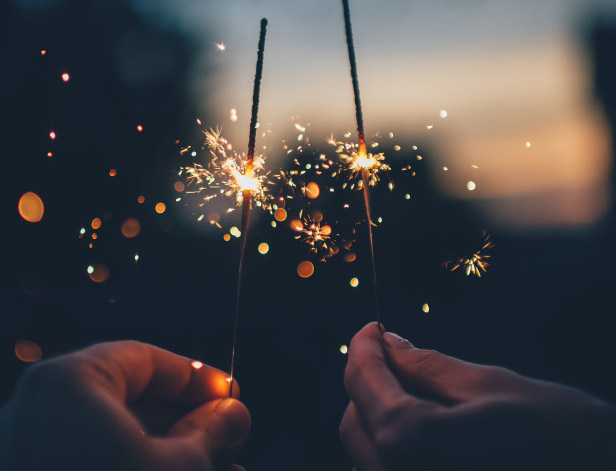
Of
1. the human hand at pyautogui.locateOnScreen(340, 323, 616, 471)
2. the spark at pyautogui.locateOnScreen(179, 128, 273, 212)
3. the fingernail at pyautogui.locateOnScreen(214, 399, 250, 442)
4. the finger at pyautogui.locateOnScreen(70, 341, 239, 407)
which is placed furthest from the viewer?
the spark at pyautogui.locateOnScreen(179, 128, 273, 212)

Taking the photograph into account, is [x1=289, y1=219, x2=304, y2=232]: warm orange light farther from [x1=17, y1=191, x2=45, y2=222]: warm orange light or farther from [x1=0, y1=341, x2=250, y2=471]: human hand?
[x1=0, y1=341, x2=250, y2=471]: human hand

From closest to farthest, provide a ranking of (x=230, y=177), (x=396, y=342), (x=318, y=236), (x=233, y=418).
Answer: (x=233, y=418) < (x=396, y=342) < (x=230, y=177) < (x=318, y=236)

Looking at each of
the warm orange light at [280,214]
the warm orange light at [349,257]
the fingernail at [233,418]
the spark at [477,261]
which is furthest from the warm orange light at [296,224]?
the fingernail at [233,418]

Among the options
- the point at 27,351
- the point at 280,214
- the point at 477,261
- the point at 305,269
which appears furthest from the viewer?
the point at 280,214

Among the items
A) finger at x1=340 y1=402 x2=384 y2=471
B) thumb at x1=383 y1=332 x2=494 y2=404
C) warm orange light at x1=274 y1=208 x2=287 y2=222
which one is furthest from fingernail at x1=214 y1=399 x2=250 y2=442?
→ warm orange light at x1=274 y1=208 x2=287 y2=222

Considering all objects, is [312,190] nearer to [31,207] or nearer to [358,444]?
[31,207]

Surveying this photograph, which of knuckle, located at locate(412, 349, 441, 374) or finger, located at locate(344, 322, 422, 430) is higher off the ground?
knuckle, located at locate(412, 349, 441, 374)

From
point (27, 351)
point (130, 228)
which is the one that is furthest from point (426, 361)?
point (130, 228)

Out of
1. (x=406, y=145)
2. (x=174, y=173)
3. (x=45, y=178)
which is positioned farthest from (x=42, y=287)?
(x=406, y=145)
